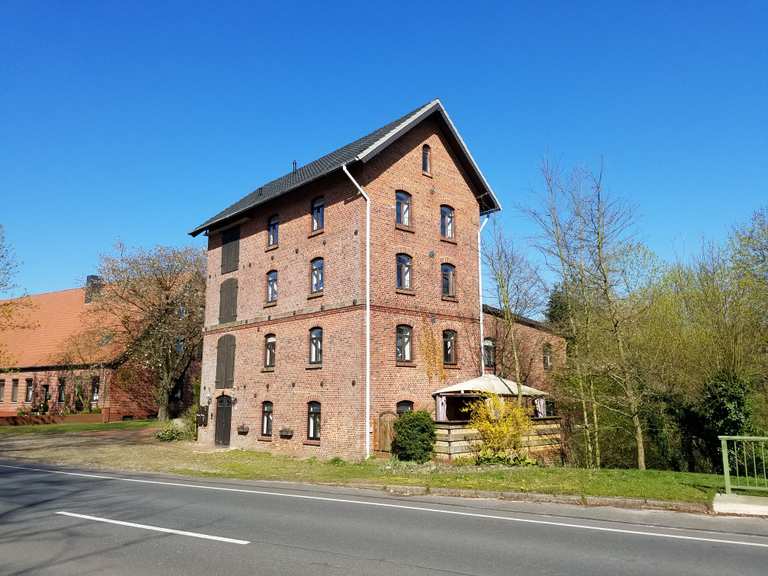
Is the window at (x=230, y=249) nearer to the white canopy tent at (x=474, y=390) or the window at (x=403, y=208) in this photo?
the window at (x=403, y=208)

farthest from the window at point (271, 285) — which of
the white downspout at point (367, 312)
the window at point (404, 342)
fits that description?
the window at point (404, 342)

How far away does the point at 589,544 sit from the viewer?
23.7 ft

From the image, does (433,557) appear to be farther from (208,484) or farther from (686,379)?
(686,379)

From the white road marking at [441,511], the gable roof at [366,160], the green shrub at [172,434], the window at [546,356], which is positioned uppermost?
the gable roof at [366,160]

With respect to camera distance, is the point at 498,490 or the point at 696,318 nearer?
the point at 498,490

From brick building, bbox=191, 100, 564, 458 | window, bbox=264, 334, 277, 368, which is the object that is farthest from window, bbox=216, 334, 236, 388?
window, bbox=264, 334, 277, 368

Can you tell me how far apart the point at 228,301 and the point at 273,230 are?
14.1ft

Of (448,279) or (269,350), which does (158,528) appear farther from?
(448,279)

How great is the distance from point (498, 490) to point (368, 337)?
9.44m

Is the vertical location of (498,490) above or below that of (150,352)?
below

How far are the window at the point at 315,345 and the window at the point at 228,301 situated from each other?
5.83 m

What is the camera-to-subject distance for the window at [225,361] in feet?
86.4

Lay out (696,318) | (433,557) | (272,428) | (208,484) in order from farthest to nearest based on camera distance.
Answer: (272,428), (696,318), (208,484), (433,557)

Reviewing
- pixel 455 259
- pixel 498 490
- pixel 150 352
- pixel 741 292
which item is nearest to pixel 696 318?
pixel 741 292
